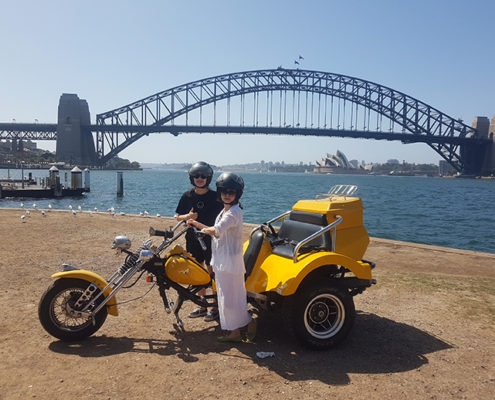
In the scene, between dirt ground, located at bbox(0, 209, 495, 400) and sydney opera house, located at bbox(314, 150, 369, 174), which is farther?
sydney opera house, located at bbox(314, 150, 369, 174)

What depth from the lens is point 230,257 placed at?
3.92 metres

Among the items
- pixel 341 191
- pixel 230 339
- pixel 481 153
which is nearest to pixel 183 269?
pixel 230 339

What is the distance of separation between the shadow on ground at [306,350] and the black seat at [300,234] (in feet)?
3.07

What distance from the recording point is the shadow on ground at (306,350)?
3.63 m

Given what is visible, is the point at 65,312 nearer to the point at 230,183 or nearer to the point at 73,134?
the point at 230,183

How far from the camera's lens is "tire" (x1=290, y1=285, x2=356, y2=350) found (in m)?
3.92

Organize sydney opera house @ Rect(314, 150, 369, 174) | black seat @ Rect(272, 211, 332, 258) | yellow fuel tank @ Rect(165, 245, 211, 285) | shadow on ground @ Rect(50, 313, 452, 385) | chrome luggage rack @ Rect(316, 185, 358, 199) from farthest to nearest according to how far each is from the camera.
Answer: sydney opera house @ Rect(314, 150, 369, 174), chrome luggage rack @ Rect(316, 185, 358, 199), black seat @ Rect(272, 211, 332, 258), yellow fuel tank @ Rect(165, 245, 211, 285), shadow on ground @ Rect(50, 313, 452, 385)

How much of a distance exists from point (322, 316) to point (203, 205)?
6.17 feet

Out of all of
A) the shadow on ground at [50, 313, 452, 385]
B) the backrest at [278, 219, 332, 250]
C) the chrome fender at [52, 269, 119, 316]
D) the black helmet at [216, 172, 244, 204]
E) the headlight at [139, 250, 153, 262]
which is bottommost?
the shadow on ground at [50, 313, 452, 385]

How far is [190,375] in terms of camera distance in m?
3.45

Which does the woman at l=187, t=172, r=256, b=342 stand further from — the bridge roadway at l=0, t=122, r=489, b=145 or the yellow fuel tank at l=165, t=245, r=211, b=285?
the bridge roadway at l=0, t=122, r=489, b=145

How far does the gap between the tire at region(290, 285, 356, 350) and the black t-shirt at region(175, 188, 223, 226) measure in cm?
150

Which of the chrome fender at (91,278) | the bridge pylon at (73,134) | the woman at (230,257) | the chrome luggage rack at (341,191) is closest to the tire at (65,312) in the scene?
the chrome fender at (91,278)

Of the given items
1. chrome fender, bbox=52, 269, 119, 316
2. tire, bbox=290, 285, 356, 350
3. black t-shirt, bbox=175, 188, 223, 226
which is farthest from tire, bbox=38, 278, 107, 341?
tire, bbox=290, 285, 356, 350
